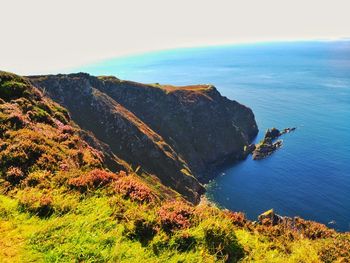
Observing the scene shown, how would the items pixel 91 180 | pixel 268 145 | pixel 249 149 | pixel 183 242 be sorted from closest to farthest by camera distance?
1. pixel 183 242
2. pixel 91 180
3. pixel 268 145
4. pixel 249 149

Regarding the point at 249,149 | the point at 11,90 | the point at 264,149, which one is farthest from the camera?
the point at 249,149

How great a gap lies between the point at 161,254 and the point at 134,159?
87626 millimetres

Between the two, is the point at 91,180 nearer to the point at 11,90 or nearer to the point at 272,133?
the point at 11,90

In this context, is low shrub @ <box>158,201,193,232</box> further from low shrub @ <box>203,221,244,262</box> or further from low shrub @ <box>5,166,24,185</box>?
low shrub @ <box>5,166,24,185</box>

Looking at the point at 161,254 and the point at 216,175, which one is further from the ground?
the point at 161,254

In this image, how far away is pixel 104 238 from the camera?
10.1 m

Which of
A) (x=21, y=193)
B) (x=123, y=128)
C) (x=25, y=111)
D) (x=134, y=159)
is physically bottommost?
(x=134, y=159)

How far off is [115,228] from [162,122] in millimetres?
127122

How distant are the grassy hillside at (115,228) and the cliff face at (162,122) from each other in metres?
79.5

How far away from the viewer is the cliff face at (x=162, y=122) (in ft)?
329

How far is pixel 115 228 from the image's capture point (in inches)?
428

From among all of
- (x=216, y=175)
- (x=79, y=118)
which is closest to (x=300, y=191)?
(x=216, y=175)

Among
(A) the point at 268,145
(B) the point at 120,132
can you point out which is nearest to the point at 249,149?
(A) the point at 268,145

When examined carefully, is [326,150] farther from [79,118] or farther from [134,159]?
[79,118]
